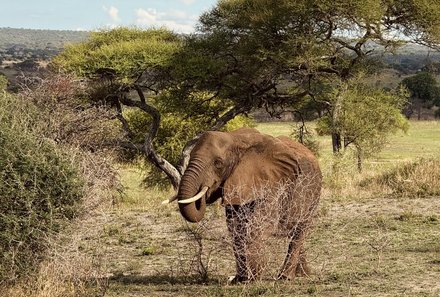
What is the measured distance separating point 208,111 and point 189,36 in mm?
3006

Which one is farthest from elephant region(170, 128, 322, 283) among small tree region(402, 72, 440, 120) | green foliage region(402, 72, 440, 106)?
green foliage region(402, 72, 440, 106)

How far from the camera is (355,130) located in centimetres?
2739

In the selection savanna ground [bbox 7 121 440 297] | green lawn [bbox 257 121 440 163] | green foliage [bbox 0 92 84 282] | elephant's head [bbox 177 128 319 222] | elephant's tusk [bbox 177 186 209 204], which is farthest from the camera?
green lawn [bbox 257 121 440 163]

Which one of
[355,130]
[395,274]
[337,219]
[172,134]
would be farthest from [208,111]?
[395,274]

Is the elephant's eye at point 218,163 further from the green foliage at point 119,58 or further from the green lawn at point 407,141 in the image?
the green lawn at point 407,141

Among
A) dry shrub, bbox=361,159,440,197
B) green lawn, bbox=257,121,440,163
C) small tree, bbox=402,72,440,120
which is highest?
dry shrub, bbox=361,159,440,197

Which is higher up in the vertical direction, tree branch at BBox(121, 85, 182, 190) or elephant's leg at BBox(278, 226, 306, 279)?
elephant's leg at BBox(278, 226, 306, 279)

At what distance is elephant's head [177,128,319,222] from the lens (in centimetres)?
892

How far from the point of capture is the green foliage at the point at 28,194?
30.2ft

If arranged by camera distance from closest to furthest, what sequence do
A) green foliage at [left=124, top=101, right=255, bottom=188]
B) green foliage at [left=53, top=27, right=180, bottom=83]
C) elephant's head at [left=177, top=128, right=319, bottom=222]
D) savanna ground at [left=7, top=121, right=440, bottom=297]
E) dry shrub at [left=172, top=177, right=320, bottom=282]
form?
elephant's head at [left=177, top=128, right=319, bottom=222]
dry shrub at [left=172, top=177, right=320, bottom=282]
savanna ground at [left=7, top=121, right=440, bottom=297]
green foliage at [left=53, top=27, right=180, bottom=83]
green foliage at [left=124, top=101, right=255, bottom=188]

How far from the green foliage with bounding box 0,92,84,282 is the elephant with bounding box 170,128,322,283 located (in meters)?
1.81

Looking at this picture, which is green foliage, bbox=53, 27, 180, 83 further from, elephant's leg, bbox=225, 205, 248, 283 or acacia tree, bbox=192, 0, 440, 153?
elephant's leg, bbox=225, 205, 248, 283

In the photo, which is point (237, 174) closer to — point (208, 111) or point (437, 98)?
point (208, 111)

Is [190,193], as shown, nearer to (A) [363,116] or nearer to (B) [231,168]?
(B) [231,168]
